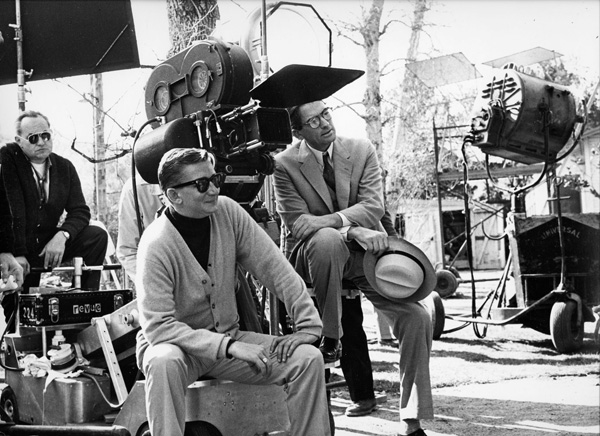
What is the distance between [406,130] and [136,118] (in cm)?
960

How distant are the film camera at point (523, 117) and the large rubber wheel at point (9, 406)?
410cm

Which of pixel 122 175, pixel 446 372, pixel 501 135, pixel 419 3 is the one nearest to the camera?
pixel 446 372

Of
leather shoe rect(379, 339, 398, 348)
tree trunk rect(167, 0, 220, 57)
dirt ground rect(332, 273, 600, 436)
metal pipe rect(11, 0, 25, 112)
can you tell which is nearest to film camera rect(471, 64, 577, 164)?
dirt ground rect(332, 273, 600, 436)

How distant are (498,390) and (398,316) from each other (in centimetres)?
146

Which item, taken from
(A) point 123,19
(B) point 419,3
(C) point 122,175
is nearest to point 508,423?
(A) point 123,19

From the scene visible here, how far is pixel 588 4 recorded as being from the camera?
381 inches

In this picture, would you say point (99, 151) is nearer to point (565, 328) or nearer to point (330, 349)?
point (565, 328)

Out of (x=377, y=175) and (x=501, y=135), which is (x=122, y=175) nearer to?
(x=501, y=135)

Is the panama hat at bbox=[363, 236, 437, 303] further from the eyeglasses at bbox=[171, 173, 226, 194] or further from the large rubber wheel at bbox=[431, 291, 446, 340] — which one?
the large rubber wheel at bbox=[431, 291, 446, 340]

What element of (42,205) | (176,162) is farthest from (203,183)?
(42,205)

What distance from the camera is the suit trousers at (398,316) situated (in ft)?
12.7

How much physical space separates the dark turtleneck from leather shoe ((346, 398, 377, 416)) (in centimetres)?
163

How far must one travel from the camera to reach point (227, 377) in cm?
329

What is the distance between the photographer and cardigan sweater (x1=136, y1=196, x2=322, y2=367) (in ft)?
10.2
